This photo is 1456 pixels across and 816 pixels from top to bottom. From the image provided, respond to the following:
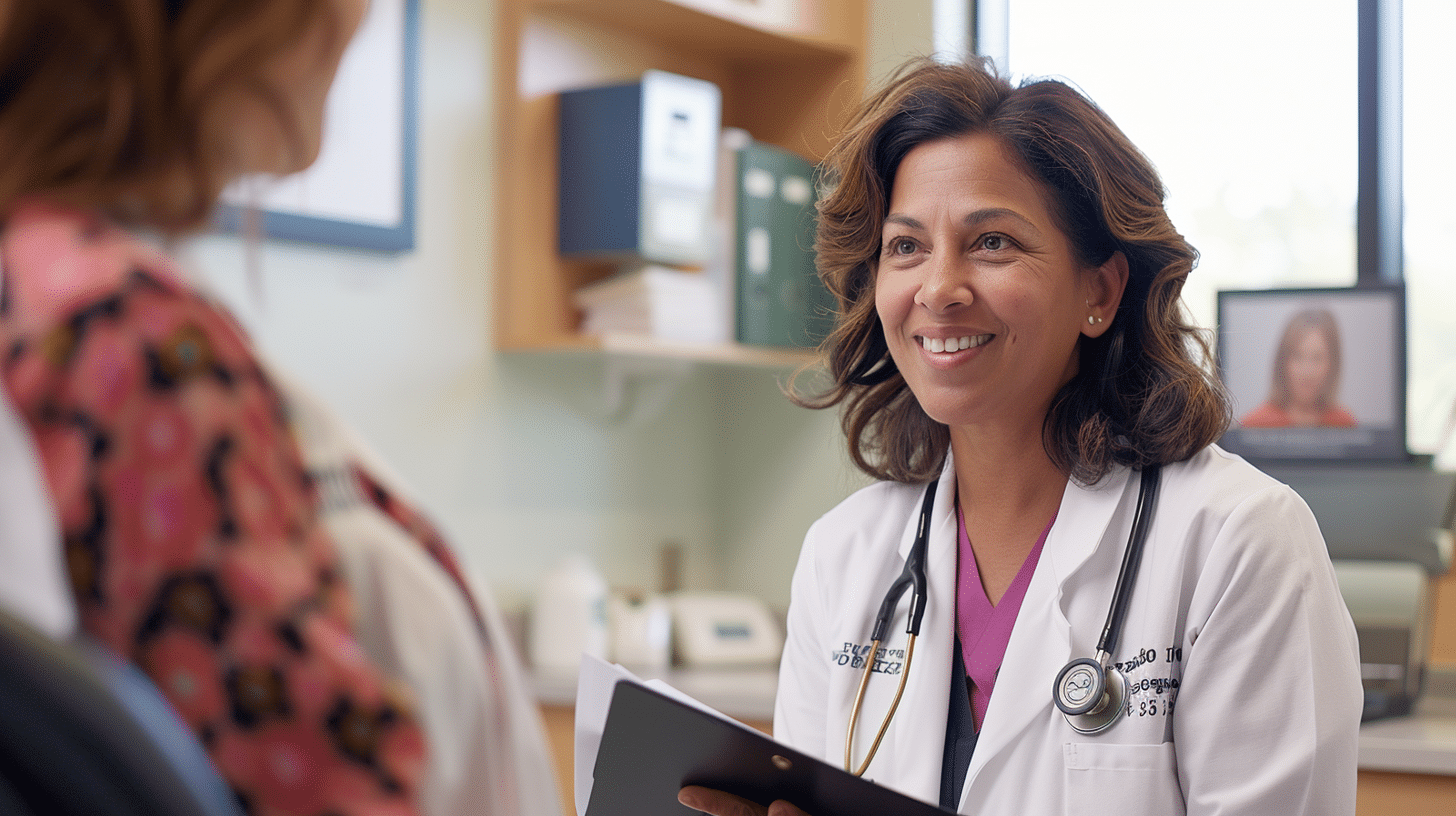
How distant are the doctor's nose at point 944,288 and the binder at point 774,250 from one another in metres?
1.35

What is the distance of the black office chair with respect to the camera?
0.35 m

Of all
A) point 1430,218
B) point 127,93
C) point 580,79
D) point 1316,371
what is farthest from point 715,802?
point 1430,218

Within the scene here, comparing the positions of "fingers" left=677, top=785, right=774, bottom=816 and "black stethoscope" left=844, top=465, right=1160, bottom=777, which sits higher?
"black stethoscope" left=844, top=465, right=1160, bottom=777

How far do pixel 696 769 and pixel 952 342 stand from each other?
57cm

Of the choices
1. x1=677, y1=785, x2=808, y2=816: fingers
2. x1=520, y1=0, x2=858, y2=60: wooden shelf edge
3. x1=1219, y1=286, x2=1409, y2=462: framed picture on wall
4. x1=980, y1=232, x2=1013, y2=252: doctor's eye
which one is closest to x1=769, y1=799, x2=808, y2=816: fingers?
x1=677, y1=785, x2=808, y2=816: fingers

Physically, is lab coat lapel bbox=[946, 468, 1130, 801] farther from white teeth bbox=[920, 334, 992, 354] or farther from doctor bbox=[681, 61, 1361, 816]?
white teeth bbox=[920, 334, 992, 354]

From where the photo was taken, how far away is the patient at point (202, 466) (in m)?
0.45

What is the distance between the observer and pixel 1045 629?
127 cm

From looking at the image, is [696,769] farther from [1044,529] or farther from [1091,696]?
[1044,529]

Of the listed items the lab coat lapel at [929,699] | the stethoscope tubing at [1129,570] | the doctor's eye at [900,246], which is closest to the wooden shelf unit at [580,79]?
the doctor's eye at [900,246]

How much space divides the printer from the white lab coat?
42.3 inches

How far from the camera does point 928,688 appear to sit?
A: 1.32 m

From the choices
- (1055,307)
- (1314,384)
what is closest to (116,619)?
(1055,307)

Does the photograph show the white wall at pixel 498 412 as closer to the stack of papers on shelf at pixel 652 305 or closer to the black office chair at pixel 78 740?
the stack of papers on shelf at pixel 652 305
